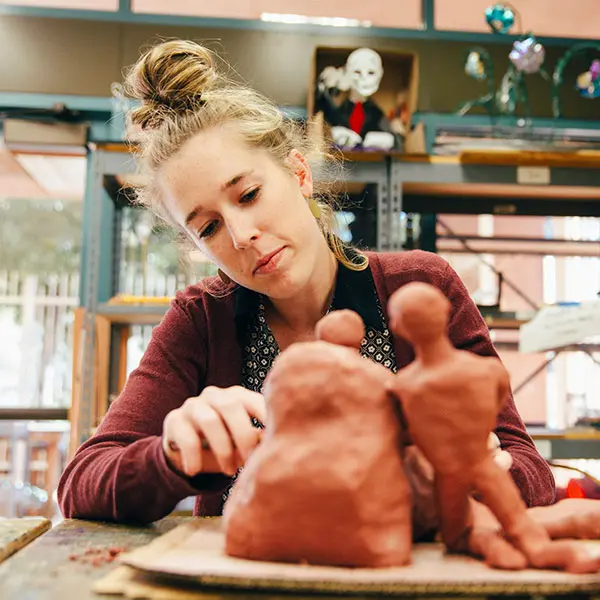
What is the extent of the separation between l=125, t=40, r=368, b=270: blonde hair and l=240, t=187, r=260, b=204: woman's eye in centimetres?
10

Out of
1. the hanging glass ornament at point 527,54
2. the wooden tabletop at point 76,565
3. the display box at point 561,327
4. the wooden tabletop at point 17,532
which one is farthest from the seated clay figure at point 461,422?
the hanging glass ornament at point 527,54

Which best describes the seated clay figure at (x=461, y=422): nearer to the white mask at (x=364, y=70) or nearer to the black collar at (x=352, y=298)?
the black collar at (x=352, y=298)

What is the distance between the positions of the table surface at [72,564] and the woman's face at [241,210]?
0.35m

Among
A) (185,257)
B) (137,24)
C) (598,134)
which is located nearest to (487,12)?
(598,134)

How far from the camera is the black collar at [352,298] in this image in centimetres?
106

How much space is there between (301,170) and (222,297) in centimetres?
24

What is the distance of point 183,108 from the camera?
38.3 inches

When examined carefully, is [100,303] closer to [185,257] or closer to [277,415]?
[185,257]

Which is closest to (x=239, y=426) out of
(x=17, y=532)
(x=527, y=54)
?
(x=17, y=532)

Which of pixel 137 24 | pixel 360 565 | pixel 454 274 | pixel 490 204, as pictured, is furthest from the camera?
pixel 137 24

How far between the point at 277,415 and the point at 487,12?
2242mm

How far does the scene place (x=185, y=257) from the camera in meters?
1.33

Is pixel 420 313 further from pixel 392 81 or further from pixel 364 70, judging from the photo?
pixel 392 81

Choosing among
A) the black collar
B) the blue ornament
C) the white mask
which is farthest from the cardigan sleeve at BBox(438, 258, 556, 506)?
the blue ornament
